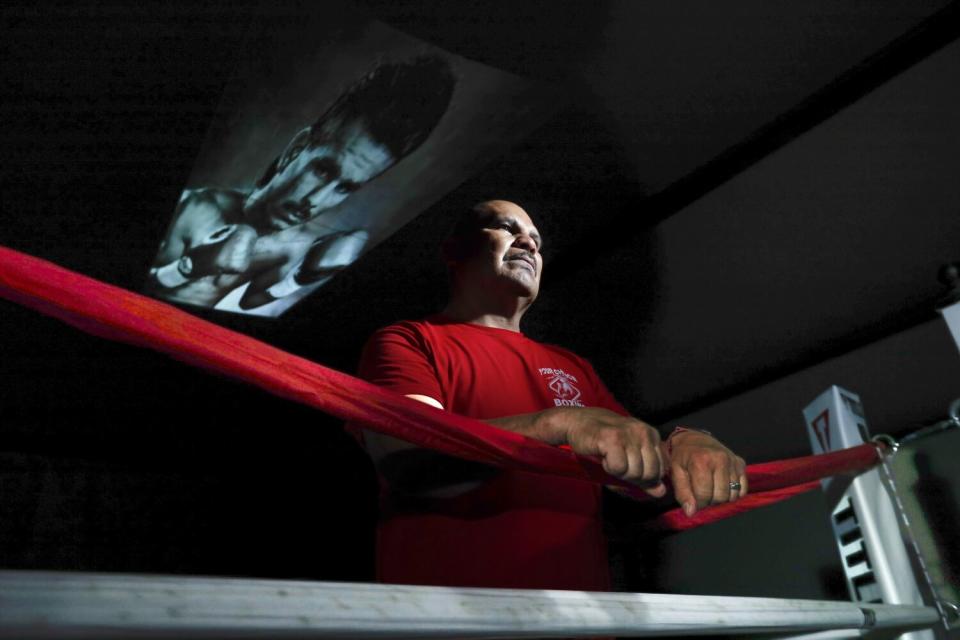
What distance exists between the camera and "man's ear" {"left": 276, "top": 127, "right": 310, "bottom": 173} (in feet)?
6.13

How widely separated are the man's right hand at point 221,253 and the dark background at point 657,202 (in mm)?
138

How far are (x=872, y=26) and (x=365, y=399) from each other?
59.1 inches

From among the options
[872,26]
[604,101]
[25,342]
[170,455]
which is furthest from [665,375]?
[170,455]

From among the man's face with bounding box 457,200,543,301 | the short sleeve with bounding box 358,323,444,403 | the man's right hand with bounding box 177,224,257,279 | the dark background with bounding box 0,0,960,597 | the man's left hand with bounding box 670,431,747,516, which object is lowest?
the man's left hand with bounding box 670,431,747,516

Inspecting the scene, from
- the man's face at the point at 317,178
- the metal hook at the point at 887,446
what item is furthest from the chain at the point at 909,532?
the man's face at the point at 317,178

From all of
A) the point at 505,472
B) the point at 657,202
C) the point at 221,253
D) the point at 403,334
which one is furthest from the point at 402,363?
the point at 221,253

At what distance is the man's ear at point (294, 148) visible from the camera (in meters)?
1.87

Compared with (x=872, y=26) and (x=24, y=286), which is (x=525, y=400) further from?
(x=872, y=26)

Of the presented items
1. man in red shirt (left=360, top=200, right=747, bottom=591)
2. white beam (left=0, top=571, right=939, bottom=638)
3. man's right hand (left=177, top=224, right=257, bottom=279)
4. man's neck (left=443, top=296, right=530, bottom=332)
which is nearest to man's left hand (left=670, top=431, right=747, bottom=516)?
man in red shirt (left=360, top=200, right=747, bottom=591)

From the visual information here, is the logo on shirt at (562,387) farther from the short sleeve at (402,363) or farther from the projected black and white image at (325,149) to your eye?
the projected black and white image at (325,149)

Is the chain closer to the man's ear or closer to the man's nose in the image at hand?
the man's nose

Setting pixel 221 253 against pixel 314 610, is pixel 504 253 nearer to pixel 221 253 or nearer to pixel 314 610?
pixel 314 610

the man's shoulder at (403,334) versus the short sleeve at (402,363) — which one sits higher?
the man's shoulder at (403,334)

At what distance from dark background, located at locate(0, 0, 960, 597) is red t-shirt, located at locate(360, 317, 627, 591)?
0.50ft
